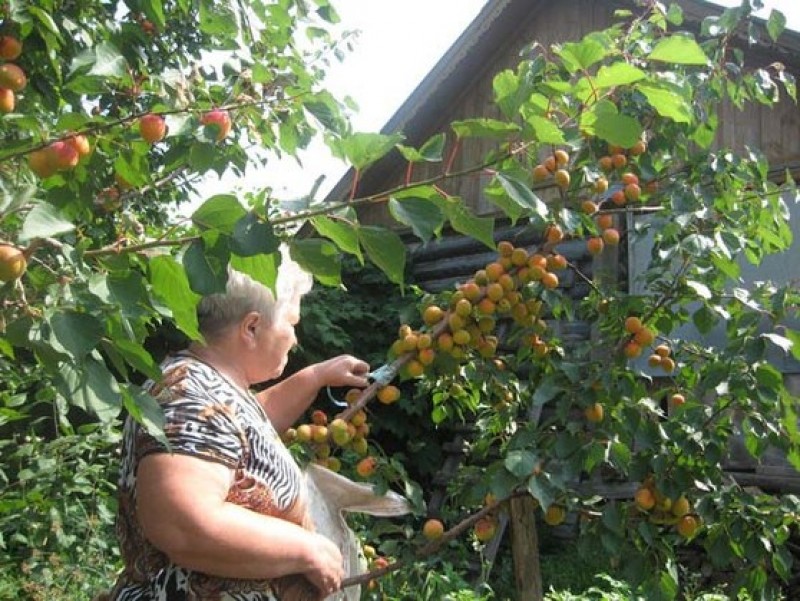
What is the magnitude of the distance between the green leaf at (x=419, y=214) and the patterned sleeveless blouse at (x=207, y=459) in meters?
0.58

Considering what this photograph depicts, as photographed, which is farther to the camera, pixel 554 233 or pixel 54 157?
pixel 554 233

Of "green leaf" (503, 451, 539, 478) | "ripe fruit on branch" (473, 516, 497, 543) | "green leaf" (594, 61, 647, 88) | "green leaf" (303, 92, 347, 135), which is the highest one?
"green leaf" (594, 61, 647, 88)

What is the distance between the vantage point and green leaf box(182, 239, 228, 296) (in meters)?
0.98

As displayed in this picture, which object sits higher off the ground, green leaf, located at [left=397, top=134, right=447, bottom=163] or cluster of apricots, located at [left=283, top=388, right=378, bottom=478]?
green leaf, located at [left=397, top=134, right=447, bottom=163]

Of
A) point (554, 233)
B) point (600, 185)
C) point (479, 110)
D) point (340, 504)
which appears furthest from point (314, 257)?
point (479, 110)

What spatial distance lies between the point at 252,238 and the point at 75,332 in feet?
0.74

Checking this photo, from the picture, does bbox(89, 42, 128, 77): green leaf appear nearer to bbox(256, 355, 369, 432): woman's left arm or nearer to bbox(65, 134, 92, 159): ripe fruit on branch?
bbox(65, 134, 92, 159): ripe fruit on branch

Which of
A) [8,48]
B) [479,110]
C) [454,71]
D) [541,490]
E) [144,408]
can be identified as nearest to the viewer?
[144,408]

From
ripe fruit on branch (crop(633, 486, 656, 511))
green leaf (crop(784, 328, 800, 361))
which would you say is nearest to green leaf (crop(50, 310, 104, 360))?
ripe fruit on branch (crop(633, 486, 656, 511))

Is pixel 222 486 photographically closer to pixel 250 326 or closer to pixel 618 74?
pixel 250 326

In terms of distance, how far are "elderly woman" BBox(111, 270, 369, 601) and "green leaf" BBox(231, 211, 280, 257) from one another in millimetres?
423

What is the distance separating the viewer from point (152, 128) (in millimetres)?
1274

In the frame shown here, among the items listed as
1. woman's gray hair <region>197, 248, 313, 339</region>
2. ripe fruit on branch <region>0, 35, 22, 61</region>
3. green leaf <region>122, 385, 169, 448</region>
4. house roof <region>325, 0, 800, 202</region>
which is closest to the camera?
green leaf <region>122, 385, 169, 448</region>

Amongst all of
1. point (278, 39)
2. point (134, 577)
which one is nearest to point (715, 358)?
point (278, 39)
